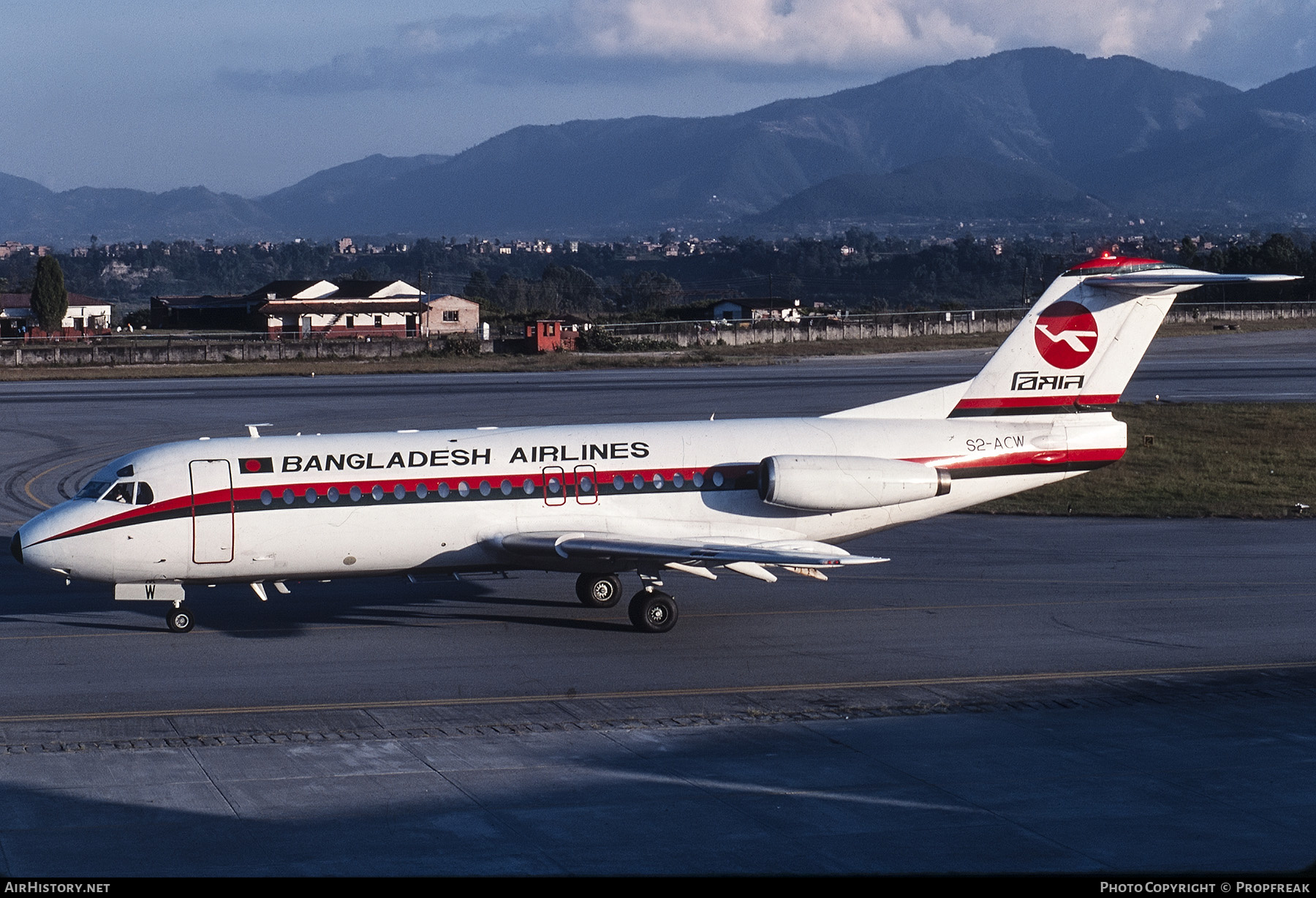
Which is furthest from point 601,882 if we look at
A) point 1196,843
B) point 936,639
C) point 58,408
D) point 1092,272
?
point 58,408

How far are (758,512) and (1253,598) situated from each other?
375 inches

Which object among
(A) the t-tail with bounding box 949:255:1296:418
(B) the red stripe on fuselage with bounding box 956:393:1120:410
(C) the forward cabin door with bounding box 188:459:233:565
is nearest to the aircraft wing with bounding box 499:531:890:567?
(C) the forward cabin door with bounding box 188:459:233:565

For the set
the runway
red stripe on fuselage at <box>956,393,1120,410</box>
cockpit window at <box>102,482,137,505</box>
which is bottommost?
the runway

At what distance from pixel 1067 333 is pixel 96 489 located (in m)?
17.7

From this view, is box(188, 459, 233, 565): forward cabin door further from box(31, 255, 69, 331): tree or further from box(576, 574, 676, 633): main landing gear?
box(31, 255, 69, 331): tree

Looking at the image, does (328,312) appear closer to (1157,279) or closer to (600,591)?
(600,591)

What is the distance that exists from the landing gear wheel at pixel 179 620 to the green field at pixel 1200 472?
2014cm

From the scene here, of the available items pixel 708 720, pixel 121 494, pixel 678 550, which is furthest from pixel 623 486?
pixel 121 494

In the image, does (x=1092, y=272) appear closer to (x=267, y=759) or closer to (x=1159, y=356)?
(x=267, y=759)

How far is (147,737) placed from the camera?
59.3 ft

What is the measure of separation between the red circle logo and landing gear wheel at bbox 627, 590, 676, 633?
28.6 ft

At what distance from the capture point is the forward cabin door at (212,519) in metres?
23.1

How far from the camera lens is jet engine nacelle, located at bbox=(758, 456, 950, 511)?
2423cm

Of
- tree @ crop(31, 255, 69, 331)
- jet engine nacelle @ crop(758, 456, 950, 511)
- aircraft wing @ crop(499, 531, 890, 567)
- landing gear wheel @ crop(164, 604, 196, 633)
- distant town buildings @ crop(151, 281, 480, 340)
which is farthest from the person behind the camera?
distant town buildings @ crop(151, 281, 480, 340)
